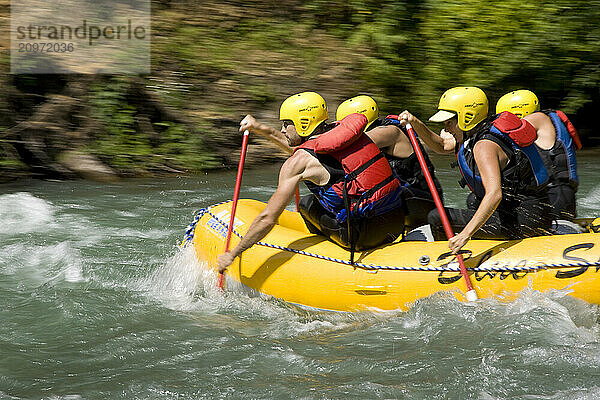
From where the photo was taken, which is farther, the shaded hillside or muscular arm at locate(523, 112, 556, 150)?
the shaded hillside

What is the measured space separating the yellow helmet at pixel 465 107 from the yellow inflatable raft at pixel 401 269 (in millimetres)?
787

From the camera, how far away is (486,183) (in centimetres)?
443

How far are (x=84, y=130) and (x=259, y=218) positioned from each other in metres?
5.75

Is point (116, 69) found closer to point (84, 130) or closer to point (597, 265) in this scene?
point (84, 130)

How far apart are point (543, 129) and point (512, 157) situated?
691 mm

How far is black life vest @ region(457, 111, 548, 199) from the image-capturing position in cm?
460

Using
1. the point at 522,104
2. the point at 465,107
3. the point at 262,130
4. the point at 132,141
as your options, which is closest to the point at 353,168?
the point at 465,107

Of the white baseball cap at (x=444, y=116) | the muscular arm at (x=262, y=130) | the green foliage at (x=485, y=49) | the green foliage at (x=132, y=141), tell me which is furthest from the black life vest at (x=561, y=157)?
the green foliage at (x=485, y=49)

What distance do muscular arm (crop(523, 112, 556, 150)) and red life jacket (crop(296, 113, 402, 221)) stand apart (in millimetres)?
1110

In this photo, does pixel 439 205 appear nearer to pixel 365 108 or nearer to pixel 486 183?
pixel 486 183

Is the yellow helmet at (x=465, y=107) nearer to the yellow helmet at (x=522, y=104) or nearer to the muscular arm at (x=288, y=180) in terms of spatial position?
the yellow helmet at (x=522, y=104)

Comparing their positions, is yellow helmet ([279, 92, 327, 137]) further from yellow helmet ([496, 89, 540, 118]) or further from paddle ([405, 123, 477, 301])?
yellow helmet ([496, 89, 540, 118])

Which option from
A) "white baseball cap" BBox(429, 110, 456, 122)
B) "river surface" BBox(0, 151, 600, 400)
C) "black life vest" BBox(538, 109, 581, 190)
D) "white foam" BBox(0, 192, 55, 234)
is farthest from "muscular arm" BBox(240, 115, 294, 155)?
"white foam" BBox(0, 192, 55, 234)

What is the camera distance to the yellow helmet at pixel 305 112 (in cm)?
509
